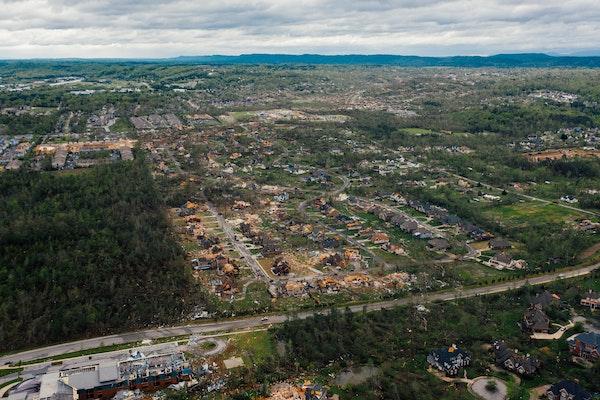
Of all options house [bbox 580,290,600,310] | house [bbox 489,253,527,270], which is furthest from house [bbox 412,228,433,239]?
house [bbox 580,290,600,310]

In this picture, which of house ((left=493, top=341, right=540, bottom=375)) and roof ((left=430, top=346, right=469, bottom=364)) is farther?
roof ((left=430, top=346, right=469, bottom=364))

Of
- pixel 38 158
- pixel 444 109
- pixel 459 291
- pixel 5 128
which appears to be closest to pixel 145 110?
pixel 5 128

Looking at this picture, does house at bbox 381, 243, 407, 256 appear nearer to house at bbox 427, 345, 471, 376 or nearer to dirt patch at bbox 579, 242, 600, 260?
dirt patch at bbox 579, 242, 600, 260

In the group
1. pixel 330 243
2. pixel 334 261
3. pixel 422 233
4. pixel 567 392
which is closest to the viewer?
pixel 567 392

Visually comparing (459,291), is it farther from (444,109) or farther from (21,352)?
(444,109)

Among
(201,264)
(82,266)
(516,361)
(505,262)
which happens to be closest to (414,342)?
(516,361)

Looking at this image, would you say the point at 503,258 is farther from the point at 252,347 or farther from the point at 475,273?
the point at 252,347
